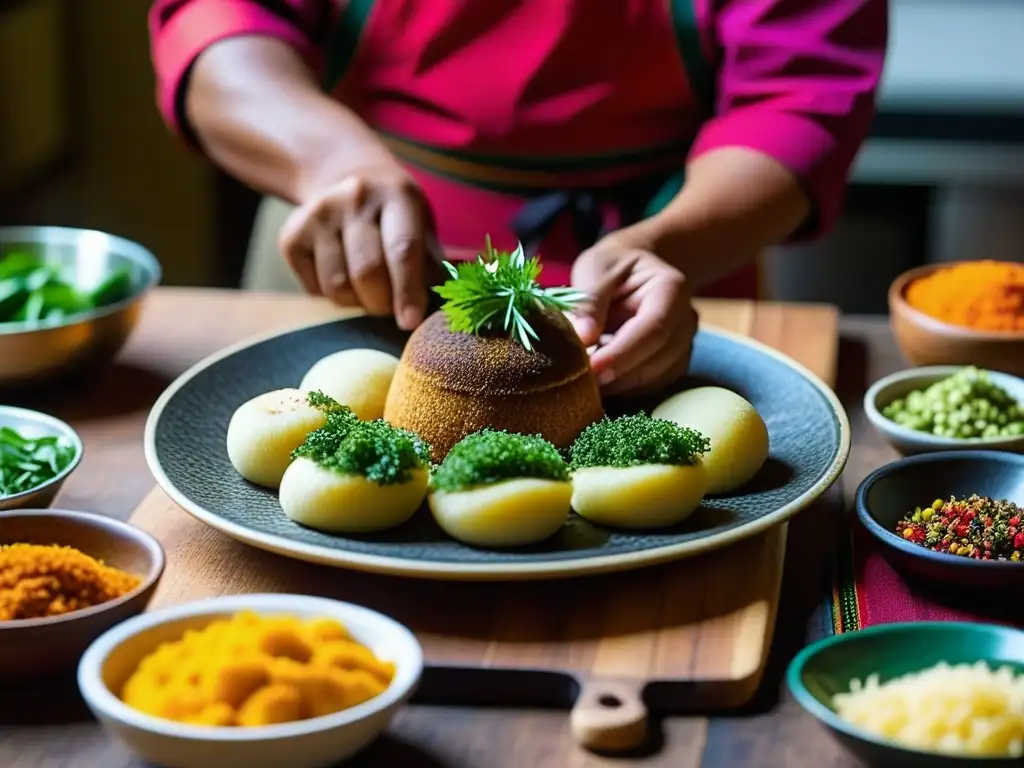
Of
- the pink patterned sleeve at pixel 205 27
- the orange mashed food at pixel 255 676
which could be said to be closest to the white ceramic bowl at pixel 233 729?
the orange mashed food at pixel 255 676

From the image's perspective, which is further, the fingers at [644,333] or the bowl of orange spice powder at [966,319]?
the bowl of orange spice powder at [966,319]

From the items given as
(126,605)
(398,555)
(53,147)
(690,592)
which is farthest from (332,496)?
(53,147)

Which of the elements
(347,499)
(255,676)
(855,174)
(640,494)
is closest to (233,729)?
(255,676)

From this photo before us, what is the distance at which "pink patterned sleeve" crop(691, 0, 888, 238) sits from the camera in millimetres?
1966

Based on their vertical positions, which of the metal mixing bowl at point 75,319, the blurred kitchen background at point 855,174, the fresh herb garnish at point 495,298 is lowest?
the blurred kitchen background at point 855,174

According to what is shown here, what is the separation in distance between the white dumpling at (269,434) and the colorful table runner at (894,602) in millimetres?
537

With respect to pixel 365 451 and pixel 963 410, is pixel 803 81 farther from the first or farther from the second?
pixel 365 451

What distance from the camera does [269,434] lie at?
140 cm

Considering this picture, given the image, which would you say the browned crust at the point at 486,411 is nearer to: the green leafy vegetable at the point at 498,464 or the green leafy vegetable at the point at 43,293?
the green leafy vegetable at the point at 498,464

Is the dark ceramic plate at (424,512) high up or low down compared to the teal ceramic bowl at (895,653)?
down

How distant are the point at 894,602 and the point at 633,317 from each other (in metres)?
0.47

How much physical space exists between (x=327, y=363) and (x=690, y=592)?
53cm

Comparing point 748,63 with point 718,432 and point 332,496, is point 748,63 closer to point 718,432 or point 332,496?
point 718,432

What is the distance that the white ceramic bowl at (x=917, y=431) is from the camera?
1.55 m
